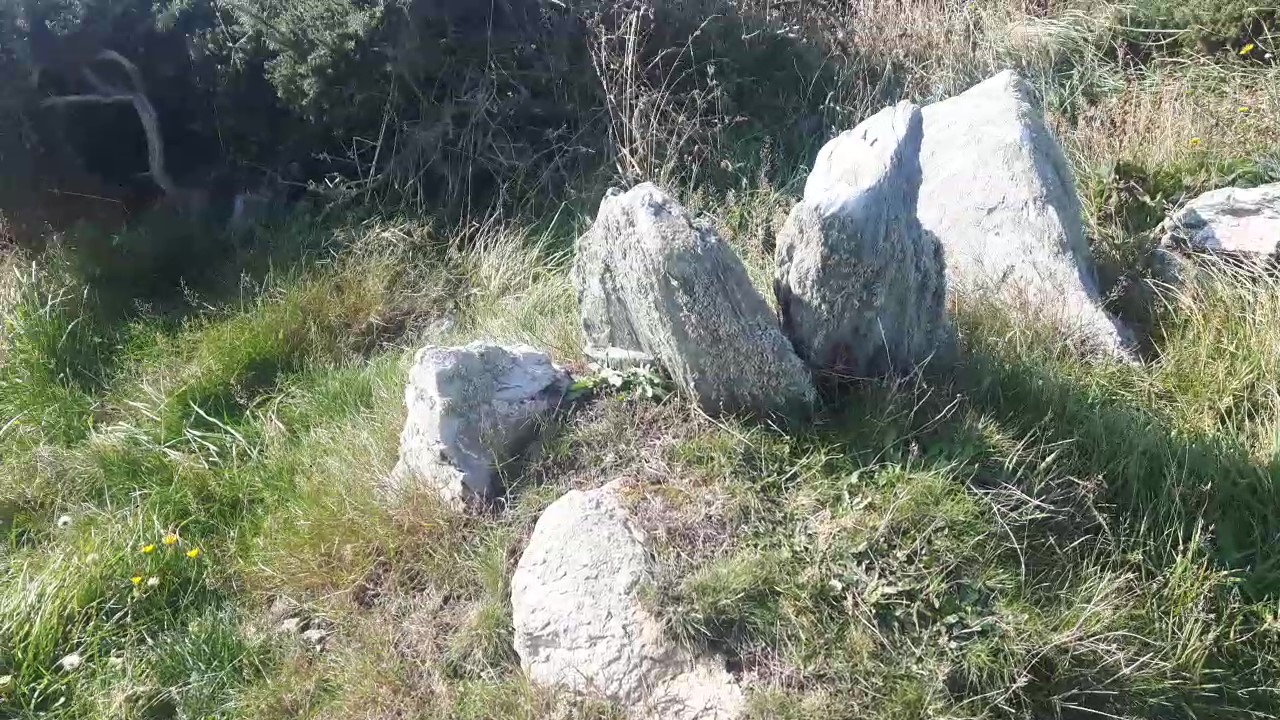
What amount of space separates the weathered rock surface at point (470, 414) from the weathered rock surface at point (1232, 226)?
3285mm

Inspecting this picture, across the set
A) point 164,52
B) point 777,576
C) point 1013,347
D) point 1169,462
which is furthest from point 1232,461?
point 164,52

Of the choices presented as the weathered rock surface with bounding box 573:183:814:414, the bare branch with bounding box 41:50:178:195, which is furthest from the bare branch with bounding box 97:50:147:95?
the weathered rock surface with bounding box 573:183:814:414

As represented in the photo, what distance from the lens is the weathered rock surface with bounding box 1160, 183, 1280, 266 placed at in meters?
4.80

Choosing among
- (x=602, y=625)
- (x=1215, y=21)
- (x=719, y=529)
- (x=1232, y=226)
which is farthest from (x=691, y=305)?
(x=1215, y=21)

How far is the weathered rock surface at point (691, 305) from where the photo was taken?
10.8ft

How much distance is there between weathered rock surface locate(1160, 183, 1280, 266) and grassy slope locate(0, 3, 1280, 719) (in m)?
0.20

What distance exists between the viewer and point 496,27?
6.29 meters

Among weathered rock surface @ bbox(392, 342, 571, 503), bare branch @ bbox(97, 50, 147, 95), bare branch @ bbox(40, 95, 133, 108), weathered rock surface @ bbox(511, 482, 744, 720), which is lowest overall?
weathered rock surface @ bbox(511, 482, 744, 720)

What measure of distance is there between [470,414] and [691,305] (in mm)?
947

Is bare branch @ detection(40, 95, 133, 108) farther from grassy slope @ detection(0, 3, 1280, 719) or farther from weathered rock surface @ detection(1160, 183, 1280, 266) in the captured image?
weathered rock surface @ detection(1160, 183, 1280, 266)

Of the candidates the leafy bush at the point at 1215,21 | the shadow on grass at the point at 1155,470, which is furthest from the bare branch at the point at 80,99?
the leafy bush at the point at 1215,21

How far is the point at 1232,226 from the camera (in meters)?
4.95

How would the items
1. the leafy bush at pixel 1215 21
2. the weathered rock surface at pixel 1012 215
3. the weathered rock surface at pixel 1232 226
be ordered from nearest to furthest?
the weathered rock surface at pixel 1012 215 → the weathered rock surface at pixel 1232 226 → the leafy bush at pixel 1215 21

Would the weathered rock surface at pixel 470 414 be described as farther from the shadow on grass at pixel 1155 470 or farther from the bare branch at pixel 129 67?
the bare branch at pixel 129 67
